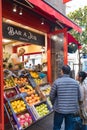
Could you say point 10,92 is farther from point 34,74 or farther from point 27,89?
point 34,74

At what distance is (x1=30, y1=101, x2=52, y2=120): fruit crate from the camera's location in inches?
285

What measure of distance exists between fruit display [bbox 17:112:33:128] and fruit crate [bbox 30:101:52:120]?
22cm

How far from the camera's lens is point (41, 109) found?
7.68 m

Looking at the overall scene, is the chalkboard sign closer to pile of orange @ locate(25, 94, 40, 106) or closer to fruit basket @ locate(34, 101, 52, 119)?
fruit basket @ locate(34, 101, 52, 119)

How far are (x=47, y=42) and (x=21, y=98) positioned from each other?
371cm

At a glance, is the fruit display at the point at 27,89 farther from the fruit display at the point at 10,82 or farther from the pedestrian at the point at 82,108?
the pedestrian at the point at 82,108

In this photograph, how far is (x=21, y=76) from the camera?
27.3 ft

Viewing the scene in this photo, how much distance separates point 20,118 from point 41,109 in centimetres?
104

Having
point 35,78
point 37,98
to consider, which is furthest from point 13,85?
point 35,78

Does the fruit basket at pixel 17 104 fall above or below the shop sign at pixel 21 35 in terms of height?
below

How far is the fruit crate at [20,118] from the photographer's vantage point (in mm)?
6375

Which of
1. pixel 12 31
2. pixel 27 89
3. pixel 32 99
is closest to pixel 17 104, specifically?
pixel 32 99

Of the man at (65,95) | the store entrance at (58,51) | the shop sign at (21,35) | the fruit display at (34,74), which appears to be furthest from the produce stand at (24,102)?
the store entrance at (58,51)

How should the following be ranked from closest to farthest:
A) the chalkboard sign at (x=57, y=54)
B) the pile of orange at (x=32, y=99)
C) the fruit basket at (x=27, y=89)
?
the pile of orange at (x=32, y=99) → the fruit basket at (x=27, y=89) → the chalkboard sign at (x=57, y=54)
